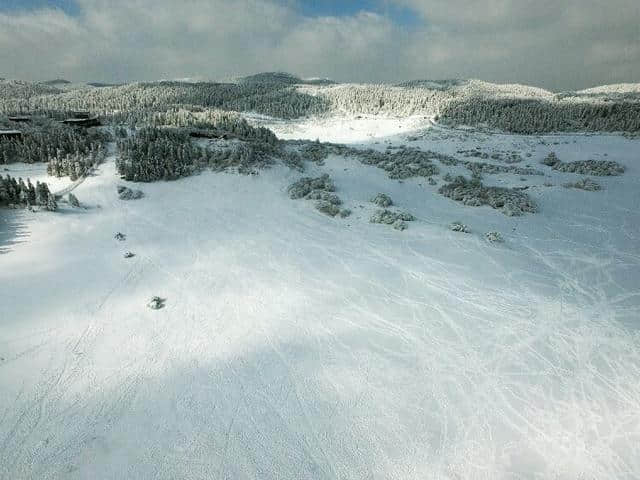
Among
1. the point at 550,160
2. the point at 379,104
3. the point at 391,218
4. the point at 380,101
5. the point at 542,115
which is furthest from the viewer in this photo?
the point at 380,101

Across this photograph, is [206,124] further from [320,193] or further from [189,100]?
[189,100]

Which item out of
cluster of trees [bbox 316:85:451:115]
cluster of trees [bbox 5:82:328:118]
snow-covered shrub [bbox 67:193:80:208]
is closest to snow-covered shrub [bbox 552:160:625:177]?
→ snow-covered shrub [bbox 67:193:80:208]

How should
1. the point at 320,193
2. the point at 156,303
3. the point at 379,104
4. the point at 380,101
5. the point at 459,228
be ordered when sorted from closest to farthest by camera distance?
the point at 156,303 < the point at 459,228 < the point at 320,193 < the point at 379,104 < the point at 380,101

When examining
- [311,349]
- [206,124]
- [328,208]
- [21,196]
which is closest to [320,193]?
[328,208]

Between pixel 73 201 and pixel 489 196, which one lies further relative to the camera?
pixel 489 196

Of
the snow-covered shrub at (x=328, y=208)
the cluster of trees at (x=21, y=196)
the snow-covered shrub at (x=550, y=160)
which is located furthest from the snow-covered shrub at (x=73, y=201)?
the snow-covered shrub at (x=550, y=160)

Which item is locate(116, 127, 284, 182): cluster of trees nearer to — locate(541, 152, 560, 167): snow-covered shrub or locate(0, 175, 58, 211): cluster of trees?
locate(0, 175, 58, 211): cluster of trees

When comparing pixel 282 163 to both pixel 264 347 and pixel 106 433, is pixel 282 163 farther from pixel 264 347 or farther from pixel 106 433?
pixel 106 433
